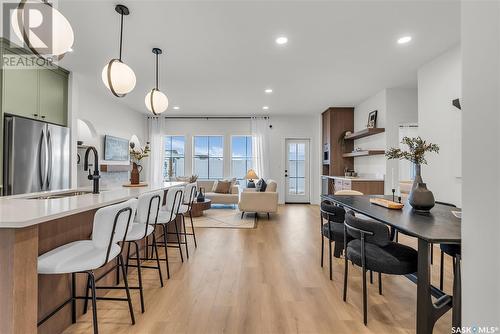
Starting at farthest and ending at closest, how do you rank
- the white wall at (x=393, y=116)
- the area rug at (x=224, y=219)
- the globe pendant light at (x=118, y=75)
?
the white wall at (x=393, y=116)
the area rug at (x=224, y=219)
the globe pendant light at (x=118, y=75)

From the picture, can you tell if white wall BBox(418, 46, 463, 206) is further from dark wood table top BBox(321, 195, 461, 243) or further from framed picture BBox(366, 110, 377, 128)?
dark wood table top BBox(321, 195, 461, 243)

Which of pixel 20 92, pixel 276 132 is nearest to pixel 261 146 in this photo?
pixel 276 132

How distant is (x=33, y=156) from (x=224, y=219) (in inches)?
132

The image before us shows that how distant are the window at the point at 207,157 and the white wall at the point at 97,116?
1947 millimetres

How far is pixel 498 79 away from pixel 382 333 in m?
1.74

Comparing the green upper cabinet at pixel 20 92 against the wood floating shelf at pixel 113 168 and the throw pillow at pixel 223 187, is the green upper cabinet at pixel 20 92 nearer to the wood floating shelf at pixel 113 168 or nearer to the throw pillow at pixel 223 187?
the wood floating shelf at pixel 113 168

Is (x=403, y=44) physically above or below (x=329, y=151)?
above

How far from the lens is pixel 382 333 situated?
5.64ft

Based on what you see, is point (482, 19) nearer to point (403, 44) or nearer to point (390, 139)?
point (403, 44)

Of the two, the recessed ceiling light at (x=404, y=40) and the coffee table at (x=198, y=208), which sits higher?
the recessed ceiling light at (x=404, y=40)

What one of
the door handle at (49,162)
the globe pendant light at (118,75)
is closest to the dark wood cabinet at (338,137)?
the globe pendant light at (118,75)

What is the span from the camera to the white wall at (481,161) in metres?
0.77

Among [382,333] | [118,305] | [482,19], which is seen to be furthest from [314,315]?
[482,19]

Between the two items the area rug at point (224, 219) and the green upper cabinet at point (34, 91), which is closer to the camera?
the green upper cabinet at point (34, 91)
